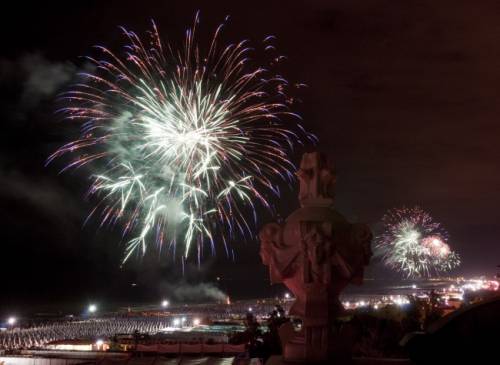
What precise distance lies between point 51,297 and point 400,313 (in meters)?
176

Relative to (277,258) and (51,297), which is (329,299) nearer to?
(277,258)

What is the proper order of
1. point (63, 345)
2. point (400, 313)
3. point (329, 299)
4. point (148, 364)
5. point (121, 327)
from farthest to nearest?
point (121, 327) → point (63, 345) → point (400, 313) → point (148, 364) → point (329, 299)

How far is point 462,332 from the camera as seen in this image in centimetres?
462

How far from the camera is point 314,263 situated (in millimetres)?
7359

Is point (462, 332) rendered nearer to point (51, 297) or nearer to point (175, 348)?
point (175, 348)

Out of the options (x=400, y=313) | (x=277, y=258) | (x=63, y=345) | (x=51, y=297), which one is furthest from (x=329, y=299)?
(x=51, y=297)

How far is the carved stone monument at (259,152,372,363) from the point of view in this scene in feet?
24.0

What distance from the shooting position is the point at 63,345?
35188 mm

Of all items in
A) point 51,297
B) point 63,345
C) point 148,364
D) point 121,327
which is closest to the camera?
point 148,364

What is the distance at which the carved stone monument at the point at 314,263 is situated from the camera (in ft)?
24.0

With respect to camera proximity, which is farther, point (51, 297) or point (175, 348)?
point (51, 297)

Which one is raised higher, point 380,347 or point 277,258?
point 277,258

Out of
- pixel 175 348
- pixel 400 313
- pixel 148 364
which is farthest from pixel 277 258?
pixel 400 313

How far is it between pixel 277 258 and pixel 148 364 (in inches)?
124
